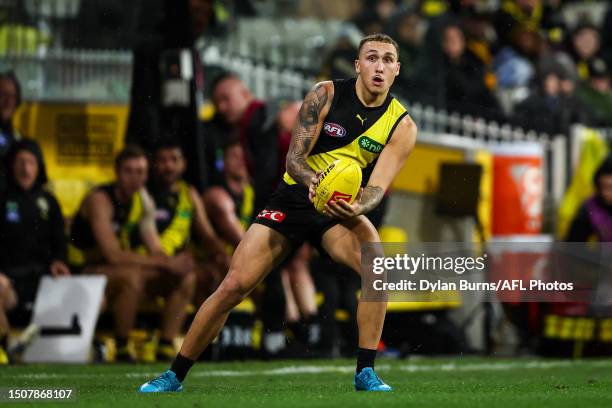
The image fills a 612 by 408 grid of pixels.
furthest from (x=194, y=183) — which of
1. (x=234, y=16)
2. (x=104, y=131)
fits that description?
(x=234, y=16)

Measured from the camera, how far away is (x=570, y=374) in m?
11.2

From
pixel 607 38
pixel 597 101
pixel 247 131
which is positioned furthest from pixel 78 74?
pixel 607 38

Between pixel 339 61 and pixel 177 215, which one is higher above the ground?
pixel 339 61

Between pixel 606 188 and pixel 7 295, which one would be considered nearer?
pixel 7 295

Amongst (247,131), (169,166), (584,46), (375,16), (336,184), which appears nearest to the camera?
(336,184)

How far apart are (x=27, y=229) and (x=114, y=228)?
2.48 feet

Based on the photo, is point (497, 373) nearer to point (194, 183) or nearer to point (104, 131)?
point (194, 183)

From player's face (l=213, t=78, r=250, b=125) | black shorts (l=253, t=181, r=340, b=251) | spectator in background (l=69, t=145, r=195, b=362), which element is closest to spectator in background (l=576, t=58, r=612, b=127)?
player's face (l=213, t=78, r=250, b=125)

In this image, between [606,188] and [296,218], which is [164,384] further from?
[606,188]

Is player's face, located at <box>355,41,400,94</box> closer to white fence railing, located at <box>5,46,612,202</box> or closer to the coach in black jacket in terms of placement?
the coach in black jacket

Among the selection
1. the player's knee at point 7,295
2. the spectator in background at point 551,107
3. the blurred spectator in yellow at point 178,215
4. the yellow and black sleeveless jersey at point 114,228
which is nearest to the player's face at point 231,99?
the blurred spectator in yellow at point 178,215

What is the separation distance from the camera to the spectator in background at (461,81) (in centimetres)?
1689

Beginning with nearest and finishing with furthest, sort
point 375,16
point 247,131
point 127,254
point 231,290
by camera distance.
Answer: point 231,290 < point 127,254 < point 247,131 < point 375,16

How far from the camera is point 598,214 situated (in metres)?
14.5
